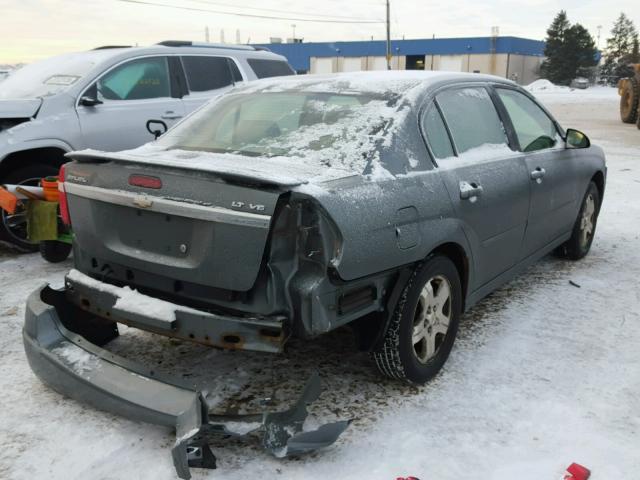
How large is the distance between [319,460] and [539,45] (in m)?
79.7

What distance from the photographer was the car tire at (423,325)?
3.08 meters

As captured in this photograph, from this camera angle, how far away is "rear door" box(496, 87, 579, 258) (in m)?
4.40

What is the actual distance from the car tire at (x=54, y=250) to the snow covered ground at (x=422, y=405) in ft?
2.57

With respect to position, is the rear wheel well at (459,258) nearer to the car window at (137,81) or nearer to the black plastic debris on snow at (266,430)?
the black plastic debris on snow at (266,430)

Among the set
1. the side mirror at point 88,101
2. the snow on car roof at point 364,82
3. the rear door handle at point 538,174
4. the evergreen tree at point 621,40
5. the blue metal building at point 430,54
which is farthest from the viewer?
the evergreen tree at point 621,40

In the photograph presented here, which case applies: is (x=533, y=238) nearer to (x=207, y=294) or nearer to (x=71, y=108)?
(x=207, y=294)

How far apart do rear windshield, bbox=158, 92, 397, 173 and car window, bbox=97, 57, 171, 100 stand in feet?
8.99

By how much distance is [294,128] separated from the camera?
3443 mm

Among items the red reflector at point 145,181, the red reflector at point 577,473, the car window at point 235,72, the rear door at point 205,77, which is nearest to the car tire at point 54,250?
the rear door at point 205,77

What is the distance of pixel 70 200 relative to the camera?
3211 millimetres

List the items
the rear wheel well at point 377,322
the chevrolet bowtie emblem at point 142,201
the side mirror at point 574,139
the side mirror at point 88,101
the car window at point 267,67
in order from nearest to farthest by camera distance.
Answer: the chevrolet bowtie emblem at point 142,201, the rear wheel well at point 377,322, the side mirror at point 574,139, the side mirror at point 88,101, the car window at point 267,67

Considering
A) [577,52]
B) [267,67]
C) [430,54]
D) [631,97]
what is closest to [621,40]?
[577,52]

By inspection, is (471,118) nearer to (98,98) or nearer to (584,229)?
(584,229)

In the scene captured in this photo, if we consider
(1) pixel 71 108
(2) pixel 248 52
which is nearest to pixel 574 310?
(1) pixel 71 108
